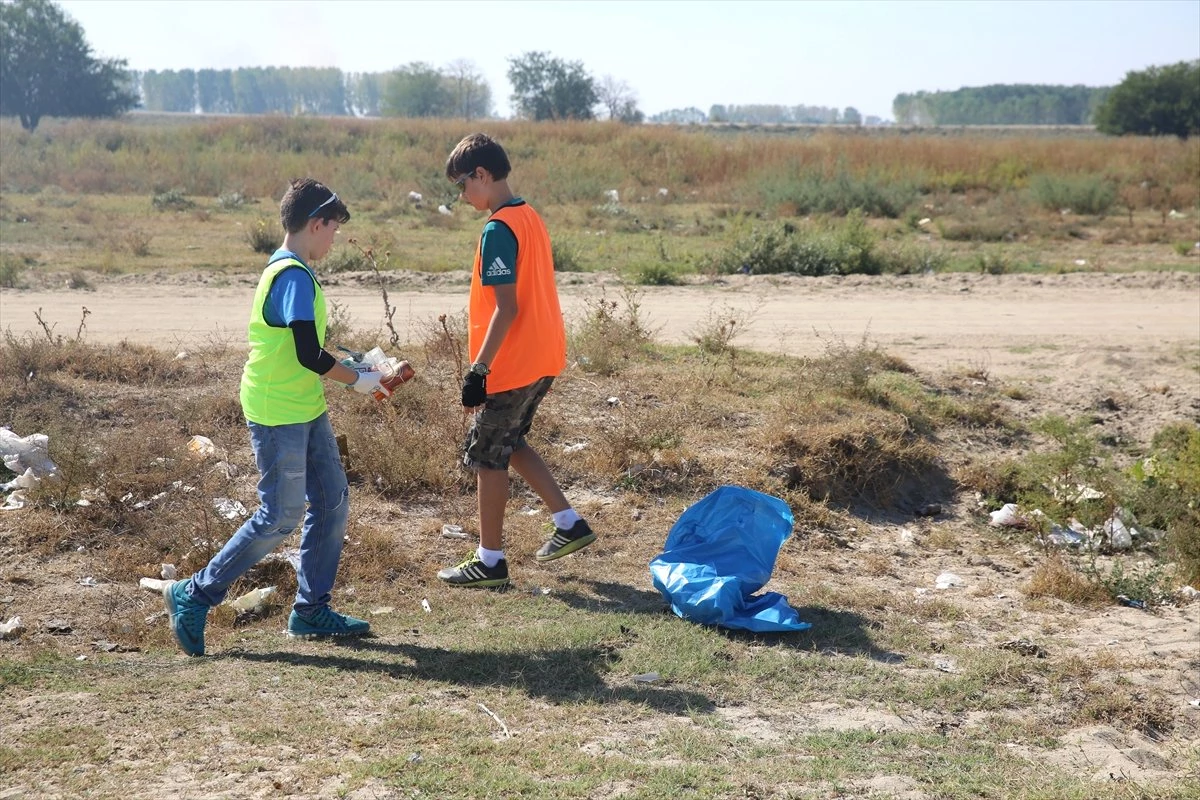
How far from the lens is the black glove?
4637 mm

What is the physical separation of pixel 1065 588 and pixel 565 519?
8.48 ft

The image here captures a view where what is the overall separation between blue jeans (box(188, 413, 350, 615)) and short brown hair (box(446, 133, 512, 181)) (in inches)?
45.9

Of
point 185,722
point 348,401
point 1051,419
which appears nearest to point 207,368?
point 348,401

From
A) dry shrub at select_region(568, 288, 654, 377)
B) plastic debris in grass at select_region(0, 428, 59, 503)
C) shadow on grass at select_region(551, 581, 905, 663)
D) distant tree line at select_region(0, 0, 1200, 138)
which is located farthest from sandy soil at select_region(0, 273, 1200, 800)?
distant tree line at select_region(0, 0, 1200, 138)

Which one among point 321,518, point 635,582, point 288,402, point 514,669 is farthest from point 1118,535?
point 288,402

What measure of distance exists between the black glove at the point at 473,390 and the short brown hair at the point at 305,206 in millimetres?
814

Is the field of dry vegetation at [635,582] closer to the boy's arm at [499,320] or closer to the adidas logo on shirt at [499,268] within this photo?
the boy's arm at [499,320]

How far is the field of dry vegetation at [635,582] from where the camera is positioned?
370 centimetres

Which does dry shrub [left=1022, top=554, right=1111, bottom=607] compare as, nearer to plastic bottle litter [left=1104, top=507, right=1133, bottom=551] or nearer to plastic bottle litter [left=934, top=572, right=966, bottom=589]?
plastic bottle litter [left=934, top=572, right=966, bottom=589]

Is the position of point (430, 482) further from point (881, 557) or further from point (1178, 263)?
point (1178, 263)

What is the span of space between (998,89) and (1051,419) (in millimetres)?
121792

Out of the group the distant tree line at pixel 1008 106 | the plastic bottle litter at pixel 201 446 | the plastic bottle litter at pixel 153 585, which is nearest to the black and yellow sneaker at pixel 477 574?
the plastic bottle litter at pixel 153 585

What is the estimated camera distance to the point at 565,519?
5.39 m

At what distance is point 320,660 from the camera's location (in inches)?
175
